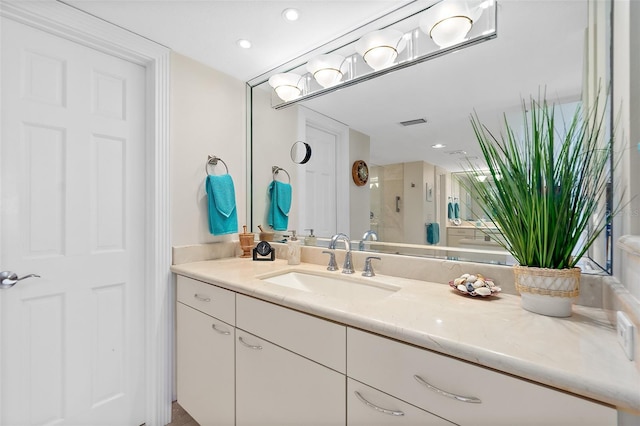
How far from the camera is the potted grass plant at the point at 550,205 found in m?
0.84

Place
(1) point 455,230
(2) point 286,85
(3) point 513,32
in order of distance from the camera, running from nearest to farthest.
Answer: (3) point 513,32 → (1) point 455,230 → (2) point 286,85

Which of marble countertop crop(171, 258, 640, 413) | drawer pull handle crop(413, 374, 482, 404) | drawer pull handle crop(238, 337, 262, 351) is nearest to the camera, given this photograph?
marble countertop crop(171, 258, 640, 413)

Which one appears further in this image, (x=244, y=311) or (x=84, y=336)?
(x=84, y=336)

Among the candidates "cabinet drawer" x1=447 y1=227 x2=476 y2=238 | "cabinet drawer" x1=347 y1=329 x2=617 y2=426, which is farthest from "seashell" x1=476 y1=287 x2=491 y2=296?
"cabinet drawer" x1=347 y1=329 x2=617 y2=426

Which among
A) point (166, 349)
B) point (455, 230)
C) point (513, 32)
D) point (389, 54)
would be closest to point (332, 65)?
point (389, 54)

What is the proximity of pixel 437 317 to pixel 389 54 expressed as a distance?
1259 mm

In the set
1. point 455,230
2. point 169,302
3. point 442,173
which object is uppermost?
point 442,173

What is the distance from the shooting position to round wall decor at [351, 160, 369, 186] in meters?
1.59

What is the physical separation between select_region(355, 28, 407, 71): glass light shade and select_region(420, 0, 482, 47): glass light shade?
158mm

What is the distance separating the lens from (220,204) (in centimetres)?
186

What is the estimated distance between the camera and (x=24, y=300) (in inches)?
50.9

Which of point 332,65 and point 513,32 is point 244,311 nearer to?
point 332,65

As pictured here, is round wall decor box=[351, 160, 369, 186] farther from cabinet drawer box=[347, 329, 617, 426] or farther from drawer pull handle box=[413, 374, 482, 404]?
drawer pull handle box=[413, 374, 482, 404]

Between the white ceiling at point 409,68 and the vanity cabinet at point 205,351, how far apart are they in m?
1.11
